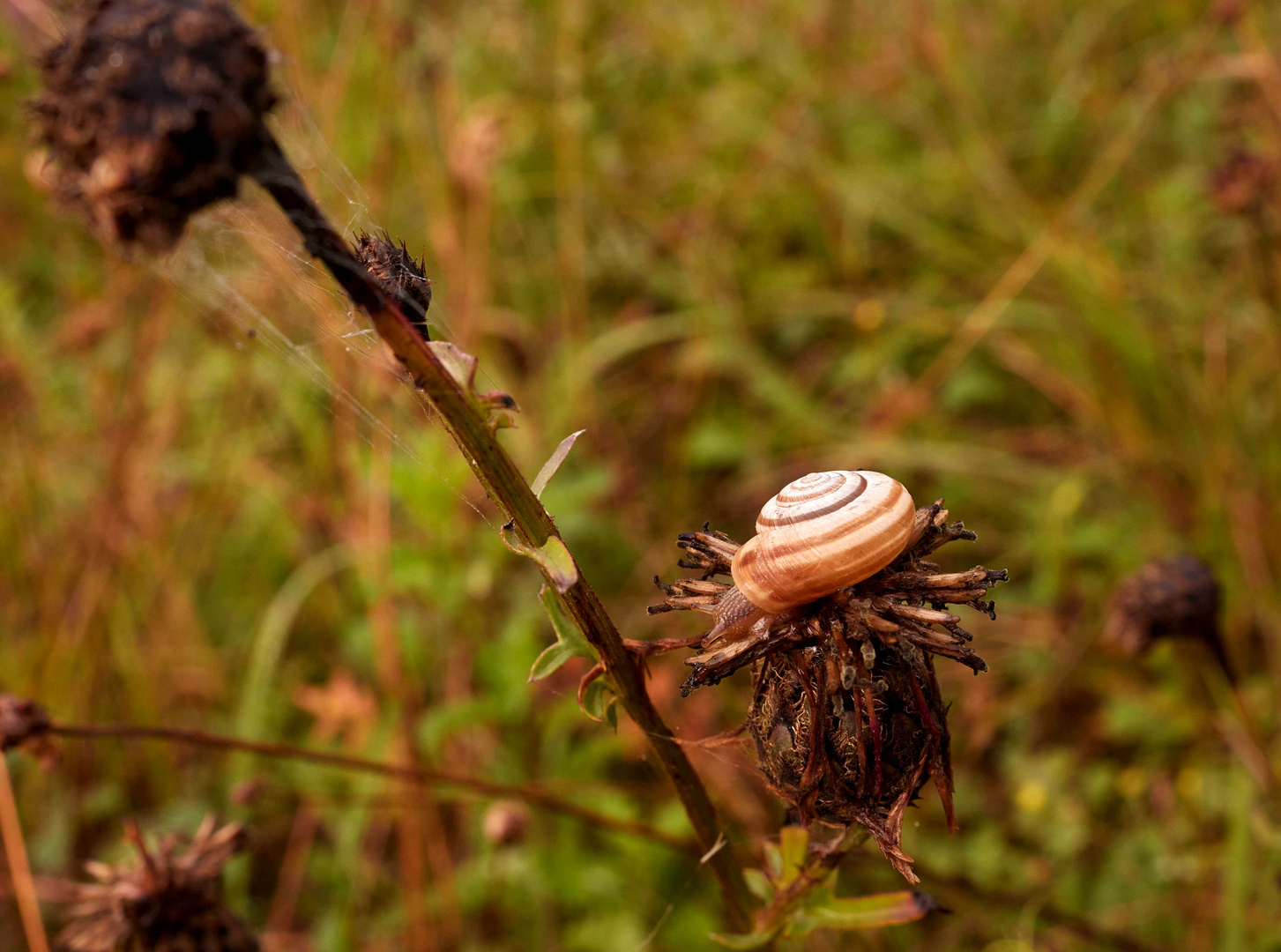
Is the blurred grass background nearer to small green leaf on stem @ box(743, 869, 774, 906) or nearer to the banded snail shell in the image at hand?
small green leaf on stem @ box(743, 869, 774, 906)

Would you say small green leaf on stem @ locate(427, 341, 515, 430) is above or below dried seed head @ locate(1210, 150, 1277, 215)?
above

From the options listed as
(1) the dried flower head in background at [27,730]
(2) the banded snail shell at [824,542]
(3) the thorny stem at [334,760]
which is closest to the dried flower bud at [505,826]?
(3) the thorny stem at [334,760]

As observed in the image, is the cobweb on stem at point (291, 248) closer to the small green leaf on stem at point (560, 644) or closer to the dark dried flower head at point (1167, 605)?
the small green leaf on stem at point (560, 644)

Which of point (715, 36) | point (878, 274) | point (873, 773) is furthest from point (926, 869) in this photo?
point (715, 36)

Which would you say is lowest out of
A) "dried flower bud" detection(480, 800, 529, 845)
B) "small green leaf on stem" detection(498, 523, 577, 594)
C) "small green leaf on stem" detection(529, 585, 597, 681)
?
"dried flower bud" detection(480, 800, 529, 845)

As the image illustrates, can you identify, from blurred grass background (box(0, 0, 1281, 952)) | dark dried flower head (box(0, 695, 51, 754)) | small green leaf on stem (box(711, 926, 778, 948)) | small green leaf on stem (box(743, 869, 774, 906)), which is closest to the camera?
small green leaf on stem (box(711, 926, 778, 948))

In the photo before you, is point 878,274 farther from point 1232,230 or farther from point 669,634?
point 669,634

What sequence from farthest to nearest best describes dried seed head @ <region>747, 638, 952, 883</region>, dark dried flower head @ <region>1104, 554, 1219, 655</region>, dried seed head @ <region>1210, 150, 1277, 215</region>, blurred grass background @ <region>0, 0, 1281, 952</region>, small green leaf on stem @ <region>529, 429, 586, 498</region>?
1. dried seed head @ <region>1210, 150, 1277, 215</region>
2. blurred grass background @ <region>0, 0, 1281, 952</region>
3. dark dried flower head @ <region>1104, 554, 1219, 655</region>
4. dried seed head @ <region>747, 638, 952, 883</region>
5. small green leaf on stem @ <region>529, 429, 586, 498</region>

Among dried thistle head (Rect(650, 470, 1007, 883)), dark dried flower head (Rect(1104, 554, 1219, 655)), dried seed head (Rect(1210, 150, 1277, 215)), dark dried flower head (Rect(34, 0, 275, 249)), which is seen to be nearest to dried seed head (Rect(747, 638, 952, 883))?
dried thistle head (Rect(650, 470, 1007, 883))
